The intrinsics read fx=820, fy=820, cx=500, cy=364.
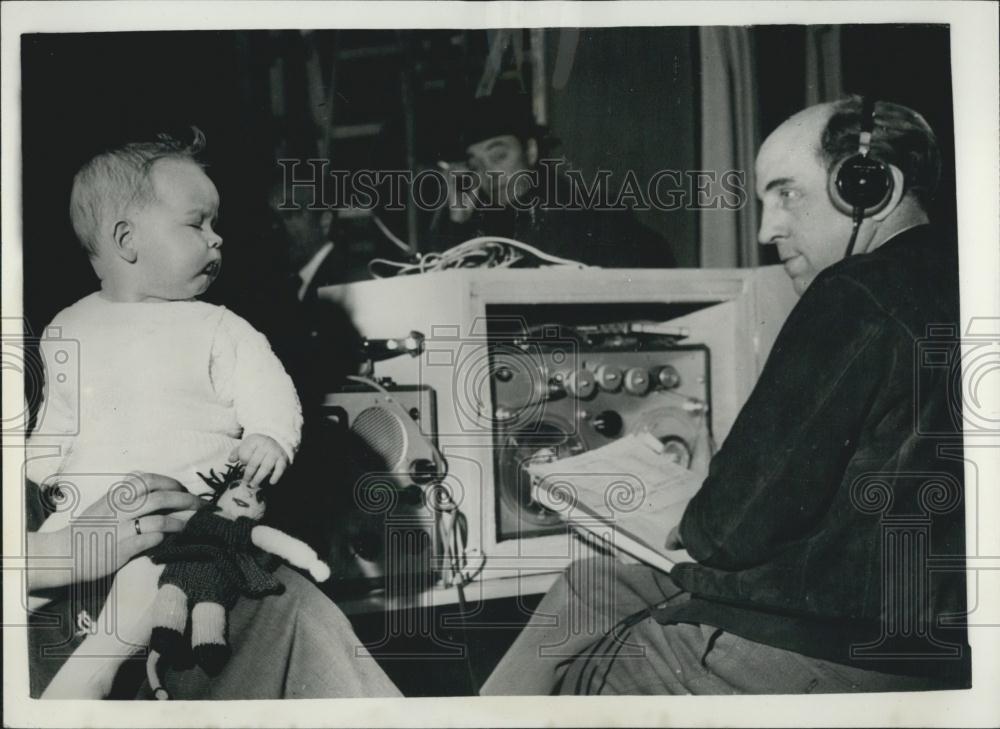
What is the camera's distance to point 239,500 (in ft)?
3.57

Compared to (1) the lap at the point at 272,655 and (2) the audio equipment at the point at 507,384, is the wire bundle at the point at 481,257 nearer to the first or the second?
(2) the audio equipment at the point at 507,384

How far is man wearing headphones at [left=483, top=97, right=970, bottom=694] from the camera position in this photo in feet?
3.61

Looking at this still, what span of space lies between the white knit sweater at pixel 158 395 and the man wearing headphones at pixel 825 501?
481mm

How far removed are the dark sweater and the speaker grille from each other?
410 mm

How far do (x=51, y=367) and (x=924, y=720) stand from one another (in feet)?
4.27

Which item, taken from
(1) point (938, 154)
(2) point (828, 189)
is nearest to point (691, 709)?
(2) point (828, 189)

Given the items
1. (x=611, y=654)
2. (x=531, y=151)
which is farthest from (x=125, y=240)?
(x=611, y=654)

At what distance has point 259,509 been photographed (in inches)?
43.0

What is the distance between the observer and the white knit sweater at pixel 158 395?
1081 mm

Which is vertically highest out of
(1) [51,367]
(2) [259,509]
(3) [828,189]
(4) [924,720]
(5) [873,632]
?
(3) [828,189]

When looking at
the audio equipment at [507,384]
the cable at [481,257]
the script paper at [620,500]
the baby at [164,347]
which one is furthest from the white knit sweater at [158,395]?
the script paper at [620,500]

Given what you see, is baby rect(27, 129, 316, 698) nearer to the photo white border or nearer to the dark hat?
the photo white border

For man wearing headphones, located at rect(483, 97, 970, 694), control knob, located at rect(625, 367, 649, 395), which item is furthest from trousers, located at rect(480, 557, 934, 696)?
control knob, located at rect(625, 367, 649, 395)

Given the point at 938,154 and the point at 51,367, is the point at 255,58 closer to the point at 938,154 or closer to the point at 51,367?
the point at 51,367
